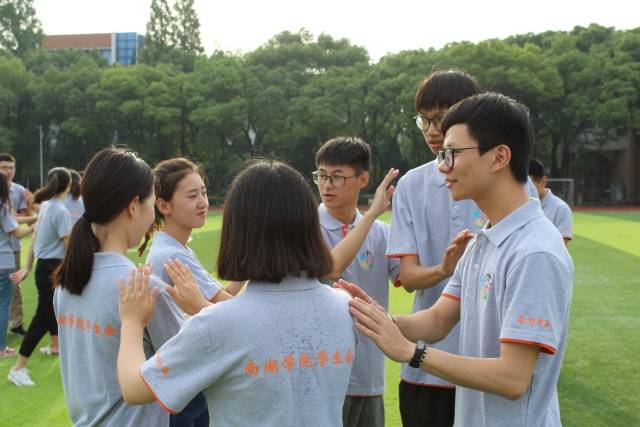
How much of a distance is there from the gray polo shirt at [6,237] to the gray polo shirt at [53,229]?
30 centimetres

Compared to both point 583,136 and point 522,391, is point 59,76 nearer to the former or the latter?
point 583,136

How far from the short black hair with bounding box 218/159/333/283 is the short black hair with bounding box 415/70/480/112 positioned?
1.29 metres

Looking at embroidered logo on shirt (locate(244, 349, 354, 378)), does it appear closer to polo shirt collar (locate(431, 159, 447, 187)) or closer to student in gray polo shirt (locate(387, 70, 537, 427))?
student in gray polo shirt (locate(387, 70, 537, 427))

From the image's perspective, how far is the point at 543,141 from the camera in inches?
1746

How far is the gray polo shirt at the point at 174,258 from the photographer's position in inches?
123

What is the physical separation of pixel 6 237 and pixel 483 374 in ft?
22.1

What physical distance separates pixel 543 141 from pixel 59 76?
32607 mm

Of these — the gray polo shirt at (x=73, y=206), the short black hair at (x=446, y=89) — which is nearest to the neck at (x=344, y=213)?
the short black hair at (x=446, y=89)

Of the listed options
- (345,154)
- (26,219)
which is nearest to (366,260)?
(345,154)

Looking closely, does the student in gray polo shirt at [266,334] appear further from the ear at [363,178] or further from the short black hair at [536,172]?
the short black hair at [536,172]

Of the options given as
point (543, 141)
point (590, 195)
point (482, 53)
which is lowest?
point (590, 195)

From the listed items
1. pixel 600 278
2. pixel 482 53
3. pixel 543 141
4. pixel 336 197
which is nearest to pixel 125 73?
pixel 482 53

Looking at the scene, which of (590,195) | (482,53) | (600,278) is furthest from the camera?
(590,195)

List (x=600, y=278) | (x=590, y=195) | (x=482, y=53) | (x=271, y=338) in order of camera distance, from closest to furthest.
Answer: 1. (x=271, y=338)
2. (x=600, y=278)
3. (x=482, y=53)
4. (x=590, y=195)
